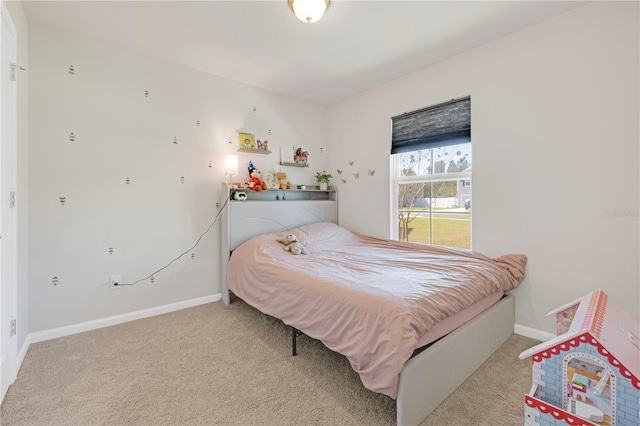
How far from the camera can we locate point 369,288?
5.20 ft

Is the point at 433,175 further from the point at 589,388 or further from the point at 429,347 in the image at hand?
the point at 589,388

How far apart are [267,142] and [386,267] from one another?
2150 mm

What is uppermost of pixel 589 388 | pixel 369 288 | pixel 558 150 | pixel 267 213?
pixel 558 150

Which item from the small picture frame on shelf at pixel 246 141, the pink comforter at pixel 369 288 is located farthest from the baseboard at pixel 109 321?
the small picture frame on shelf at pixel 246 141

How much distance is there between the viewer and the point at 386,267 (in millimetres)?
2137

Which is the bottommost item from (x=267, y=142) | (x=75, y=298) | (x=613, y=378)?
(x=75, y=298)

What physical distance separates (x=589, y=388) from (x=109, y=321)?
3.14 m

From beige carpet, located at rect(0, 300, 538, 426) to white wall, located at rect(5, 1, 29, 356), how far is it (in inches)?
12.0

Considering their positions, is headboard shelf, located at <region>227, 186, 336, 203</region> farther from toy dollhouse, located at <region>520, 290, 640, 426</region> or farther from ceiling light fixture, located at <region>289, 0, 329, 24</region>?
toy dollhouse, located at <region>520, 290, 640, 426</region>

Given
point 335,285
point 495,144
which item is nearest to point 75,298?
point 335,285

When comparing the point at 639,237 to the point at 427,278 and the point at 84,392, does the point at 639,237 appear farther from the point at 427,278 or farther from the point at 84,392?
the point at 84,392

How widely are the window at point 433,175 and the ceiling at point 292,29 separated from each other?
0.58 meters

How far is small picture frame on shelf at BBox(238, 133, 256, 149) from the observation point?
3154 millimetres

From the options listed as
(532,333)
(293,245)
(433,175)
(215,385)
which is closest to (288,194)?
(293,245)
